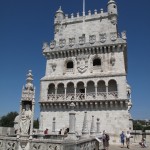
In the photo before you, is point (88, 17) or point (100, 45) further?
point (88, 17)

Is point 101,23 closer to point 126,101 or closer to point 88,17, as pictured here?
point 88,17

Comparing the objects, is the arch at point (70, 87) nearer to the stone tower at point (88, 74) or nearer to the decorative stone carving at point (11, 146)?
the stone tower at point (88, 74)

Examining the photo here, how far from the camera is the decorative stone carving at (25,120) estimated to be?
441 inches

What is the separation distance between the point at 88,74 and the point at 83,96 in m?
3.17

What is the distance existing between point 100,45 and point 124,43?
3.32m

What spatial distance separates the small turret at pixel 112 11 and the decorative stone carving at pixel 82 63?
22.8 feet

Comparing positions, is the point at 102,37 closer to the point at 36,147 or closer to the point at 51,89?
the point at 51,89

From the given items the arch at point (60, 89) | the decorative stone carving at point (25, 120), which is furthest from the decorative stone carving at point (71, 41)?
the decorative stone carving at point (25, 120)

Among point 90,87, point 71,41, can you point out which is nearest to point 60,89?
point 90,87

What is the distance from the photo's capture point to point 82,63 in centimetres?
3098

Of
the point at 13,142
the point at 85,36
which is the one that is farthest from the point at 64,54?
the point at 13,142

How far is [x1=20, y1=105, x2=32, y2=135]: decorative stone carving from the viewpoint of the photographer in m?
11.2

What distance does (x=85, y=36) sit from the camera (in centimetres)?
3244

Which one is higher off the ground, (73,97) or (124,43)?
(124,43)
